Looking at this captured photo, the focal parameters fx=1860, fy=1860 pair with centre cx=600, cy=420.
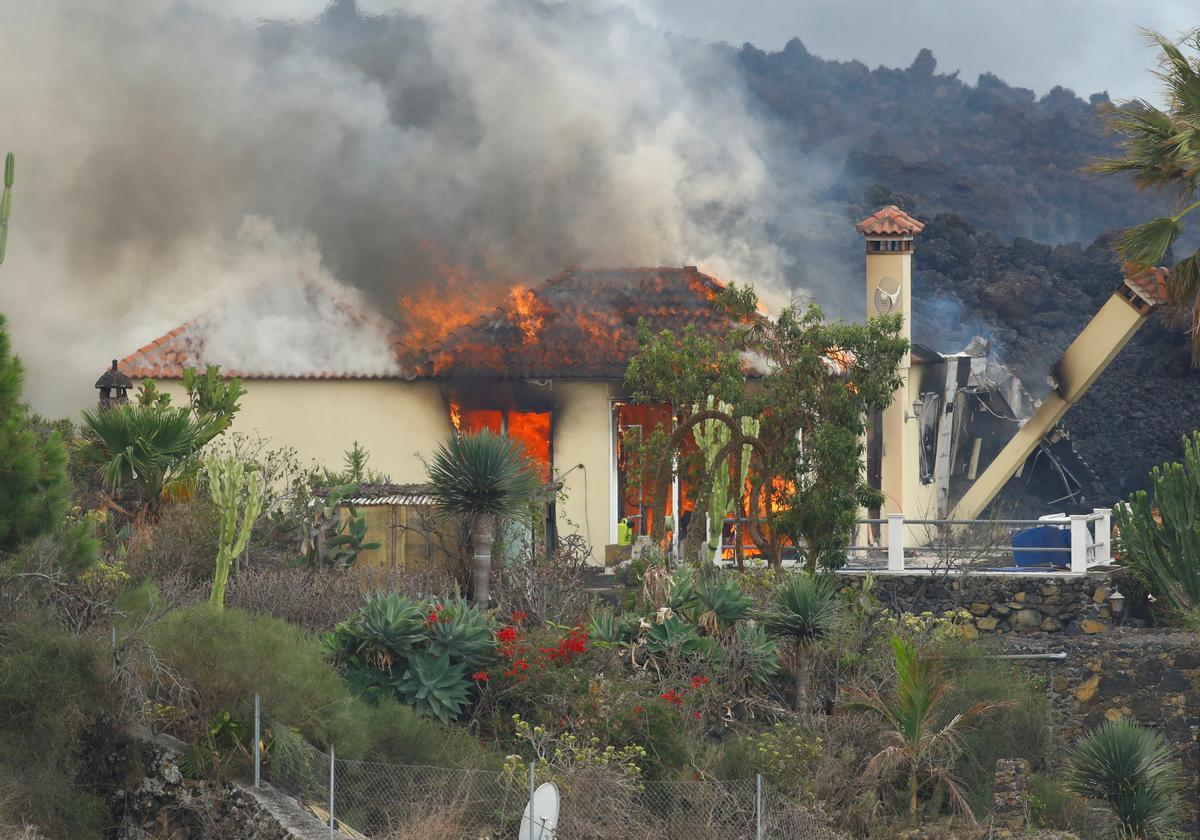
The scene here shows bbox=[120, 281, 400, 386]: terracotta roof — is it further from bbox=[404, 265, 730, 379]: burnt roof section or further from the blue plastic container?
the blue plastic container

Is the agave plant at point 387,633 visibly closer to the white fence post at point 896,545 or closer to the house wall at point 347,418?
the white fence post at point 896,545

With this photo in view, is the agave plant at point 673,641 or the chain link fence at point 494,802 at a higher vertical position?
the agave plant at point 673,641

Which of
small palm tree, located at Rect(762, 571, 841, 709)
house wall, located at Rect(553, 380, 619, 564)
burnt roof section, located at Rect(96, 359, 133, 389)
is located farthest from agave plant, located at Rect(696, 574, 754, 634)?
burnt roof section, located at Rect(96, 359, 133, 389)

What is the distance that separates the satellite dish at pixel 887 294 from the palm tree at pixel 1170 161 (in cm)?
1000

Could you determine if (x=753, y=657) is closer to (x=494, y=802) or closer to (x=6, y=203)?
(x=494, y=802)

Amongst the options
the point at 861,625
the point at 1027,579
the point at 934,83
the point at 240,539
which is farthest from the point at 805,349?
the point at 934,83

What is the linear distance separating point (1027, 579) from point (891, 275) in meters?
6.32

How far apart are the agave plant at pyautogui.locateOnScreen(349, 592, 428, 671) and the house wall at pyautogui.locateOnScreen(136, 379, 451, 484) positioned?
396 inches

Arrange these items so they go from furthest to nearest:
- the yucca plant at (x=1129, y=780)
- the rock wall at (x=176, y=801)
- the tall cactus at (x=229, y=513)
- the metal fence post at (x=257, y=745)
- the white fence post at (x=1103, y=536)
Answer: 1. the white fence post at (x=1103, y=536)
2. the tall cactus at (x=229, y=513)
3. the yucca plant at (x=1129, y=780)
4. the metal fence post at (x=257, y=745)
5. the rock wall at (x=176, y=801)

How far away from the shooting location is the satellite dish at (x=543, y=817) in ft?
50.0

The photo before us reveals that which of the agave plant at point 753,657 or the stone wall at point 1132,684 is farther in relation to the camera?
the stone wall at point 1132,684

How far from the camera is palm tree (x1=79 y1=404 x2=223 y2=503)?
2181 centimetres

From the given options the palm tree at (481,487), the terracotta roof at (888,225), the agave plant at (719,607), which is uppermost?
the terracotta roof at (888,225)

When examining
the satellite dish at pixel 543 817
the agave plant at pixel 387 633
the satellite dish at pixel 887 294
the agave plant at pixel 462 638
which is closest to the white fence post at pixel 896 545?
the satellite dish at pixel 887 294
